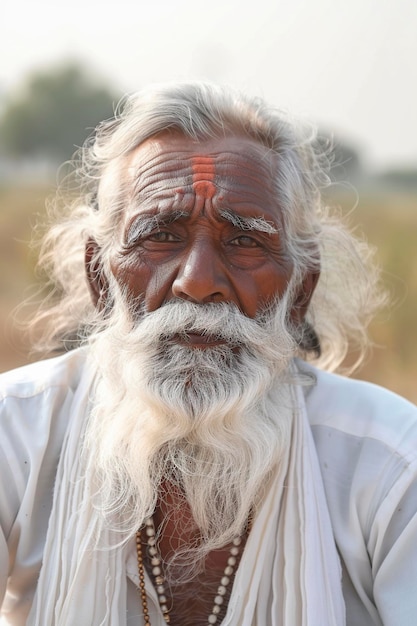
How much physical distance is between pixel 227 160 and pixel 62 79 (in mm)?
26135

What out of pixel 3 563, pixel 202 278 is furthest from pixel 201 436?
pixel 3 563

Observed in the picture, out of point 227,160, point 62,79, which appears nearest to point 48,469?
point 227,160

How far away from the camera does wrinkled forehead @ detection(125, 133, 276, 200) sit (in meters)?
2.63

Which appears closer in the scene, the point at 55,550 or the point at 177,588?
the point at 55,550

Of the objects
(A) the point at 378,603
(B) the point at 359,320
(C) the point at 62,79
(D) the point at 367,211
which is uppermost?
(C) the point at 62,79

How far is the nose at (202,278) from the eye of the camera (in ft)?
8.07

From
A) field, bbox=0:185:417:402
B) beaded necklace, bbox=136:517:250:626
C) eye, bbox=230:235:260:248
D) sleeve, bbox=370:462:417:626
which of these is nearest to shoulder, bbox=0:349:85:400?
beaded necklace, bbox=136:517:250:626

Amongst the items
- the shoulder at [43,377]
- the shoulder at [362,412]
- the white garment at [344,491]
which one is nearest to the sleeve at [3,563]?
the white garment at [344,491]

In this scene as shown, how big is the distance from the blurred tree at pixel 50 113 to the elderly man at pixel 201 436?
975 inches

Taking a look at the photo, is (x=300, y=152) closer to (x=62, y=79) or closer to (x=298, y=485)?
(x=298, y=485)

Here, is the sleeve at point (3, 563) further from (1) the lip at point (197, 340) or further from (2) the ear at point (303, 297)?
(2) the ear at point (303, 297)

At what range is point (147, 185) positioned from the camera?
2.70 meters

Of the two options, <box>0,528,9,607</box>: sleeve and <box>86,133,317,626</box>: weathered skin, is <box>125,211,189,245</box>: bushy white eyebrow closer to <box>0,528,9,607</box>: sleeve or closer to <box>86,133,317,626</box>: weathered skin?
<box>86,133,317,626</box>: weathered skin

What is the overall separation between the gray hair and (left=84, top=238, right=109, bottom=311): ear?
0.02 meters
